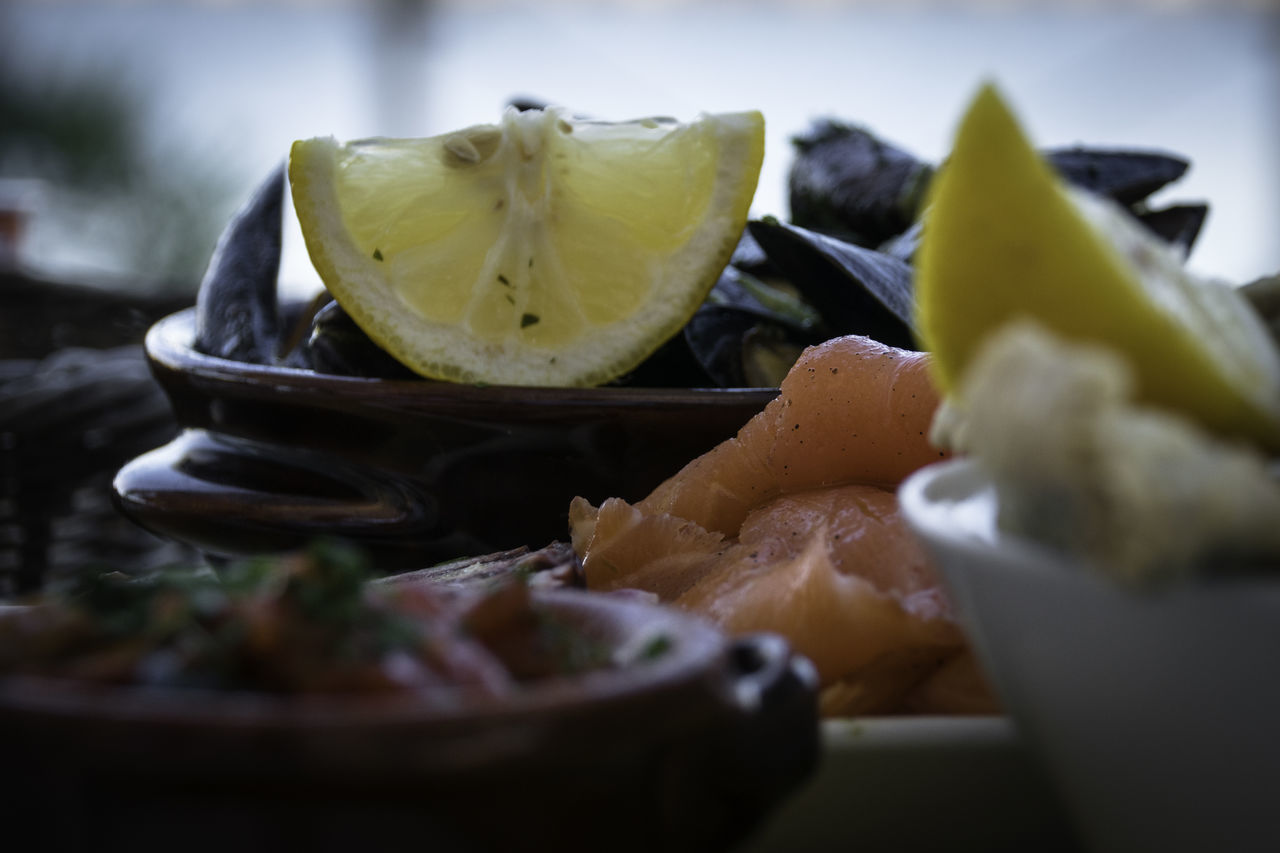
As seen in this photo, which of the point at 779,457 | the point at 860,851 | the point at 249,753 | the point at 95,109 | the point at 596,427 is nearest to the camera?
the point at 249,753

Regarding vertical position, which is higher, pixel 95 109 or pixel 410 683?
pixel 410 683

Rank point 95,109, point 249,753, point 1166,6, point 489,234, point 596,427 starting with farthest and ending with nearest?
point 1166,6
point 95,109
point 489,234
point 596,427
point 249,753

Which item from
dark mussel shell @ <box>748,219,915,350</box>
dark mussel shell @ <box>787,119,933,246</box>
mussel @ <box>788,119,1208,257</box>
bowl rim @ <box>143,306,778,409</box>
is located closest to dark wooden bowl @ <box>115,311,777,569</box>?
bowl rim @ <box>143,306,778,409</box>

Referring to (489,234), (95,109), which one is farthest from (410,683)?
(95,109)

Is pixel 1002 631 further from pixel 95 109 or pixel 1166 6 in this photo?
pixel 1166 6

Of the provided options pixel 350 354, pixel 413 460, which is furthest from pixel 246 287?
pixel 413 460

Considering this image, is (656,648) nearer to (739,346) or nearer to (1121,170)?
(739,346)

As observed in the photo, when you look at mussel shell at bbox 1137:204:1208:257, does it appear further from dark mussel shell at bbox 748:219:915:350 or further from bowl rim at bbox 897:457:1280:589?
bowl rim at bbox 897:457:1280:589
